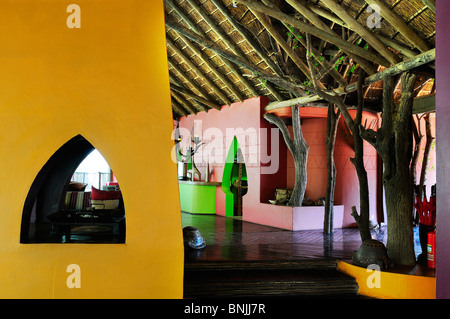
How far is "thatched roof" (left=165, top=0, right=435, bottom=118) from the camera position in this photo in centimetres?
520

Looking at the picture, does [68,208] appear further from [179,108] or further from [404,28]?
[179,108]

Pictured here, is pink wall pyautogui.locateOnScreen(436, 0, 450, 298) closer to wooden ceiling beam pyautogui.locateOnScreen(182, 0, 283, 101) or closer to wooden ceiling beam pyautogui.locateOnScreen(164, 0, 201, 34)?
wooden ceiling beam pyautogui.locateOnScreen(182, 0, 283, 101)

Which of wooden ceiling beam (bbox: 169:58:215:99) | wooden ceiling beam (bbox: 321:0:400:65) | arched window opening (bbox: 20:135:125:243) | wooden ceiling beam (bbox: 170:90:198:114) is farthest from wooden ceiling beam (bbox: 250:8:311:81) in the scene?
wooden ceiling beam (bbox: 170:90:198:114)

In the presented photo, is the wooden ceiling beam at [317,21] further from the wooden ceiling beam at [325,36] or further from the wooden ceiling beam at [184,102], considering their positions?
the wooden ceiling beam at [184,102]

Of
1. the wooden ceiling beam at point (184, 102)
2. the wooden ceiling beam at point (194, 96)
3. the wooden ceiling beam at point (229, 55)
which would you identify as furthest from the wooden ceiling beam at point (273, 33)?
the wooden ceiling beam at point (184, 102)

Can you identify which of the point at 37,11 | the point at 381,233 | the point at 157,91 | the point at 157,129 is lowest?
the point at 381,233

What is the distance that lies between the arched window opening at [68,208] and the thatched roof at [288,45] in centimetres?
309

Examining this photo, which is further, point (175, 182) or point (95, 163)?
point (95, 163)

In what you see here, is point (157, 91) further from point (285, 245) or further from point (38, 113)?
point (285, 245)

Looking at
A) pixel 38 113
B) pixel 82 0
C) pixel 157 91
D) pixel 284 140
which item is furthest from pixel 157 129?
pixel 284 140

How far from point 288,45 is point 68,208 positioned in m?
5.29

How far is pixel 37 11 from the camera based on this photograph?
4109 millimetres

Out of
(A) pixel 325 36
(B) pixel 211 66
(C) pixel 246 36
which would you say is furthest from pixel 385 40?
(B) pixel 211 66

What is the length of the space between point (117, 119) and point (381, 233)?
6439 millimetres
